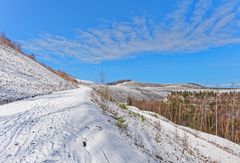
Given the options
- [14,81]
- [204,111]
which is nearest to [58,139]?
[14,81]

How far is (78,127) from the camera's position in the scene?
7.70 metres

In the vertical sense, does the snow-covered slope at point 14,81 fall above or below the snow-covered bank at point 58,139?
above

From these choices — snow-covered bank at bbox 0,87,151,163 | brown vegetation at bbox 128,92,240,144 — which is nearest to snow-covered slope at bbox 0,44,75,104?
snow-covered bank at bbox 0,87,151,163

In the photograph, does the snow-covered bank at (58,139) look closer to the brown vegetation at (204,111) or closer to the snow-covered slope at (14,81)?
the snow-covered slope at (14,81)

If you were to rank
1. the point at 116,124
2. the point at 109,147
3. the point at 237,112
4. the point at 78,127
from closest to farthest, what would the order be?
the point at 109,147, the point at 78,127, the point at 116,124, the point at 237,112

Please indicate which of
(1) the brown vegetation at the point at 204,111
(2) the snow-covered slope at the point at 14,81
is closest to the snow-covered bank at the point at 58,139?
(2) the snow-covered slope at the point at 14,81

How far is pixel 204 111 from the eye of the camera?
5688cm

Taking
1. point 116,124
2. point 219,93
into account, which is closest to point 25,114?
point 116,124

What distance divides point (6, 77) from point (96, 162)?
48.7ft

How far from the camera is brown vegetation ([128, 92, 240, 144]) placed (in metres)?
48.6

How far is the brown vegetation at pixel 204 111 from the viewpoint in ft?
159

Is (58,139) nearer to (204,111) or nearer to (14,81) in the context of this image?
(14,81)

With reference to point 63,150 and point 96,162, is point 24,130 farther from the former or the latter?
point 96,162

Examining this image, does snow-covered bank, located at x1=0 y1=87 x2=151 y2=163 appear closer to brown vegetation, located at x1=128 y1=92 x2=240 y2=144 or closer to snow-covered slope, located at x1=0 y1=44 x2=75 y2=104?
snow-covered slope, located at x1=0 y1=44 x2=75 y2=104
